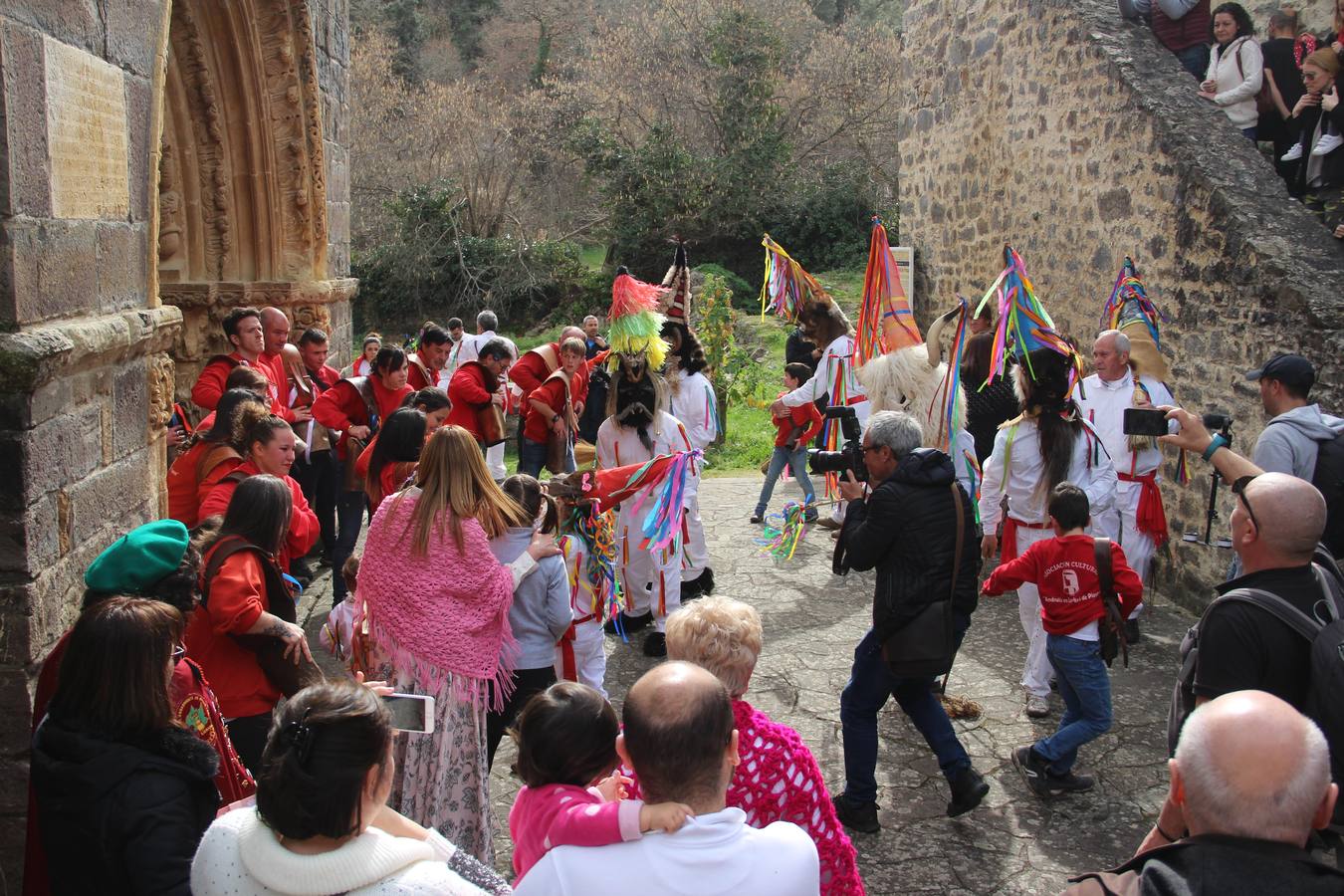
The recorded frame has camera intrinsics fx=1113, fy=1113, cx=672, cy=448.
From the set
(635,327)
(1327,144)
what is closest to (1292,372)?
(635,327)

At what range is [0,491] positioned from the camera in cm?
328

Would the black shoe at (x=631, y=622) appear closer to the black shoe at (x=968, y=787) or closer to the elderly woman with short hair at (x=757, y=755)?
the black shoe at (x=968, y=787)

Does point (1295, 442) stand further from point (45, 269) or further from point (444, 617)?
point (45, 269)

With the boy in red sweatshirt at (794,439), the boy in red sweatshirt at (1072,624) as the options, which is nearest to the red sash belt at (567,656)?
the boy in red sweatshirt at (1072,624)

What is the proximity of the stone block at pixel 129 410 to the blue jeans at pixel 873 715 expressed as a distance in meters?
2.87

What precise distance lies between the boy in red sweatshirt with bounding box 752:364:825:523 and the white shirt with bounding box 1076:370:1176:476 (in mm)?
2373

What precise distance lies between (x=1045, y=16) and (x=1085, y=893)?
896 cm

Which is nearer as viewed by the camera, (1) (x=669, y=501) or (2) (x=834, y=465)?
(2) (x=834, y=465)

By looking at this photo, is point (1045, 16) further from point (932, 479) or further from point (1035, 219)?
point (932, 479)

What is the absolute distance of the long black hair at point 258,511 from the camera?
3.54 m

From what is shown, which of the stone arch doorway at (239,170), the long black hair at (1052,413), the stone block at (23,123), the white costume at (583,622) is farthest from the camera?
the stone arch doorway at (239,170)

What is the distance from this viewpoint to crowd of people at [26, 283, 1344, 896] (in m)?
2.05

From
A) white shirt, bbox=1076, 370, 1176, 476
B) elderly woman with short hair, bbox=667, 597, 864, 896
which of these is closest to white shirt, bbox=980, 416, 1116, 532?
white shirt, bbox=1076, 370, 1176, 476

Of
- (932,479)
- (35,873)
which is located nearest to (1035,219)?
(932,479)
